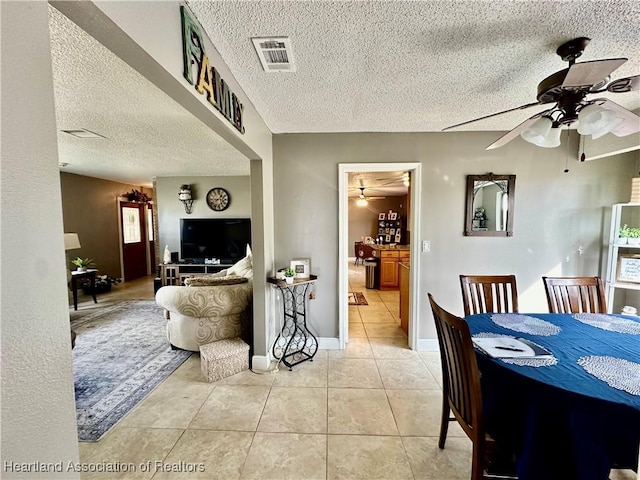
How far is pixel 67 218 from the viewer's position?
5.24 m

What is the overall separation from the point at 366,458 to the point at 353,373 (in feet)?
3.17

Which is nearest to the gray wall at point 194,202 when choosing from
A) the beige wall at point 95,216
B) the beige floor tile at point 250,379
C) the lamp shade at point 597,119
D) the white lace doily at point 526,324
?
the beige wall at point 95,216

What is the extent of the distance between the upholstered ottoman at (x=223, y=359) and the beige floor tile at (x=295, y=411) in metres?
0.47

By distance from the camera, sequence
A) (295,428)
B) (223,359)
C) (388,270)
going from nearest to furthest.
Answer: (295,428)
(223,359)
(388,270)

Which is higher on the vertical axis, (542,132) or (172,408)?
(542,132)

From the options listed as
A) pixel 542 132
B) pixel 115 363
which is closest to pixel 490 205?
pixel 542 132

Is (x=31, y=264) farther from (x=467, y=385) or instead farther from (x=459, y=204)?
(x=459, y=204)

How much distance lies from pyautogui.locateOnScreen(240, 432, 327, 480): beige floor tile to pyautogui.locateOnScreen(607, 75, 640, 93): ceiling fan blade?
2580mm

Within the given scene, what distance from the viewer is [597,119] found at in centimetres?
149

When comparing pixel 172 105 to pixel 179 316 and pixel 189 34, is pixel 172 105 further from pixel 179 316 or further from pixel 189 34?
pixel 179 316

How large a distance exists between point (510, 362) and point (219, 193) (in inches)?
221

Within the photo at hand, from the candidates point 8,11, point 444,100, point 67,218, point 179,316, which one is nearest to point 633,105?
point 444,100

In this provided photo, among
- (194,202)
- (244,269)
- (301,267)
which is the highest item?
(194,202)

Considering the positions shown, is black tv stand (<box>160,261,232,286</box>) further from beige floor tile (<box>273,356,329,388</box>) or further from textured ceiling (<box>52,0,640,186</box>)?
beige floor tile (<box>273,356,329,388</box>)
